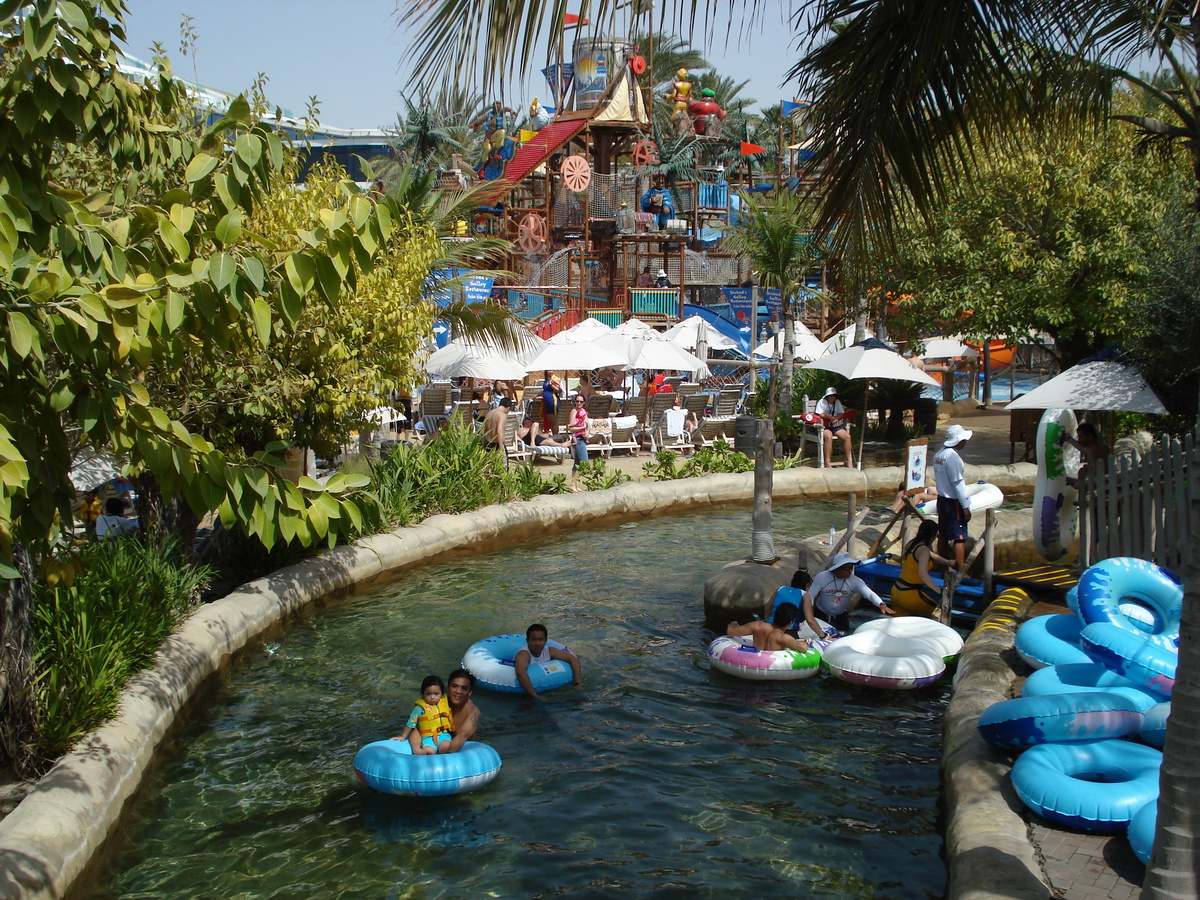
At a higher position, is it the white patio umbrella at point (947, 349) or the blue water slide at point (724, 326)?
the blue water slide at point (724, 326)

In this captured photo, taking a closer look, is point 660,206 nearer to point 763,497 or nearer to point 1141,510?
point 763,497

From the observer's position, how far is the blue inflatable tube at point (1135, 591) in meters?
7.57

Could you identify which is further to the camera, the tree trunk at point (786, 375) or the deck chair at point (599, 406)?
the tree trunk at point (786, 375)

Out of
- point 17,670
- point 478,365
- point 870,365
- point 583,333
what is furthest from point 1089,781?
point 583,333

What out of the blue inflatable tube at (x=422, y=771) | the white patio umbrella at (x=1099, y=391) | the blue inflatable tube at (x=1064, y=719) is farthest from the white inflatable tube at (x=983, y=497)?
the blue inflatable tube at (x=422, y=771)

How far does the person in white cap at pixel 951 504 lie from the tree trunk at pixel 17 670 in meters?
8.15

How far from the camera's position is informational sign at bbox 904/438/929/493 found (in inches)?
507

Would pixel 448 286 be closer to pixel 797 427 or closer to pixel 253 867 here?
pixel 797 427

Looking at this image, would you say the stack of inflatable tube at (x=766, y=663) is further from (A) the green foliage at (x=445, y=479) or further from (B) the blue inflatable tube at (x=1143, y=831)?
(A) the green foliage at (x=445, y=479)

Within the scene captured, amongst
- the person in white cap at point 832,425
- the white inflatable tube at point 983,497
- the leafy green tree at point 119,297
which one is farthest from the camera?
the person in white cap at point 832,425

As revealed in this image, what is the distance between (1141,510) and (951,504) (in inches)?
72.7

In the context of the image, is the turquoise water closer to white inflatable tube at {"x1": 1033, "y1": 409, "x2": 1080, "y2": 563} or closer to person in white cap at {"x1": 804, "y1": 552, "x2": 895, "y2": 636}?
person in white cap at {"x1": 804, "y1": 552, "x2": 895, "y2": 636}

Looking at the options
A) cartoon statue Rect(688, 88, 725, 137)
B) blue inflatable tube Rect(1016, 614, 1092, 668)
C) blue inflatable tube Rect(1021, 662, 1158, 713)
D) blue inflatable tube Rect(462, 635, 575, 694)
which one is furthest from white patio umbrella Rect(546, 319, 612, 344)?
cartoon statue Rect(688, 88, 725, 137)

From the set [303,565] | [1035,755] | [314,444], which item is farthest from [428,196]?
[1035,755]
